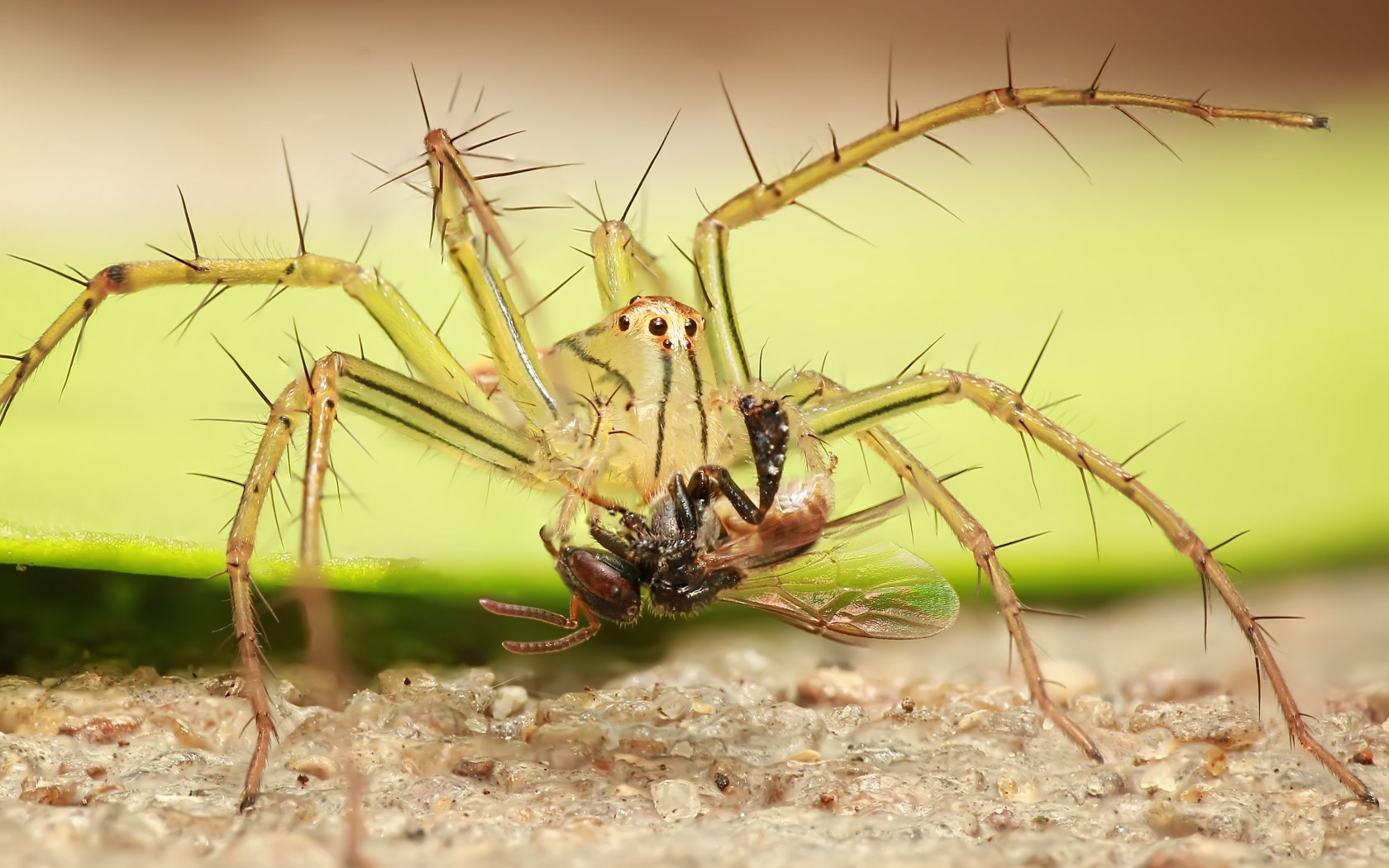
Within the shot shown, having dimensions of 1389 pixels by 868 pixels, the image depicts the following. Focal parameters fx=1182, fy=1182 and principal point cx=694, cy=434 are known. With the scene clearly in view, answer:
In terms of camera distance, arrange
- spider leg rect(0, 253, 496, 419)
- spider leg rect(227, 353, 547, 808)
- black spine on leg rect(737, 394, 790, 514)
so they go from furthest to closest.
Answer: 1. spider leg rect(0, 253, 496, 419)
2. black spine on leg rect(737, 394, 790, 514)
3. spider leg rect(227, 353, 547, 808)

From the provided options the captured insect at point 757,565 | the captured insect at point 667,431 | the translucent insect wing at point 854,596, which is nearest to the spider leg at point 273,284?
the captured insect at point 667,431

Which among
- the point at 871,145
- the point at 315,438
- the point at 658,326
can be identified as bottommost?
the point at 315,438

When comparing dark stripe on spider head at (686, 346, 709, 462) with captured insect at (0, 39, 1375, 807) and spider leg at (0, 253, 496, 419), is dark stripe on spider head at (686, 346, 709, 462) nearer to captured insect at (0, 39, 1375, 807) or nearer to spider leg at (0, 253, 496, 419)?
captured insect at (0, 39, 1375, 807)

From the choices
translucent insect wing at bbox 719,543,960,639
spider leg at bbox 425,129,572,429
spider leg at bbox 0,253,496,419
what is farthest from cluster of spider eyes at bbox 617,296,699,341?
translucent insect wing at bbox 719,543,960,639

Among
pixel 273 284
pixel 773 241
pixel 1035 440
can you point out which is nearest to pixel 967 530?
pixel 1035 440

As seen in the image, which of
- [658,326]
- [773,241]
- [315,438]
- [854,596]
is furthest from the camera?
[773,241]

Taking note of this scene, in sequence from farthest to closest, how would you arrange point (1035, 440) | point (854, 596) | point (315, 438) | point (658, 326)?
point (658, 326) < point (1035, 440) < point (854, 596) < point (315, 438)

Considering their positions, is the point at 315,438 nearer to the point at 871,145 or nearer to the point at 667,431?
the point at 667,431
